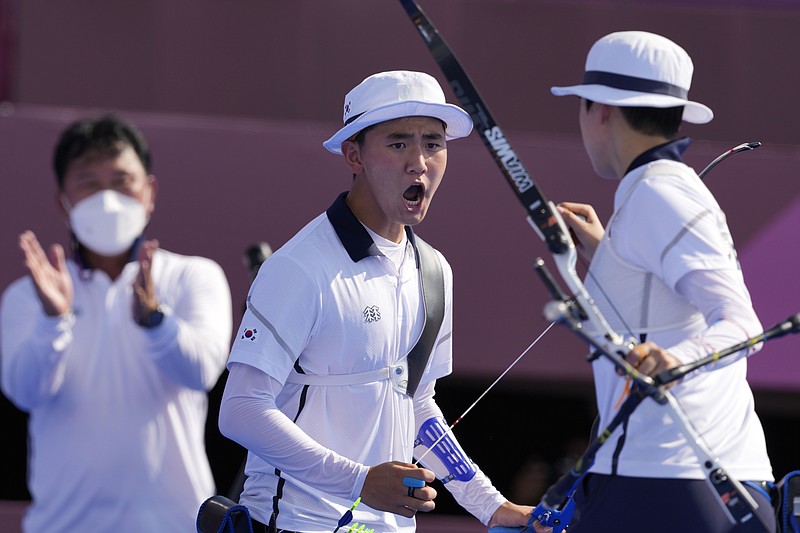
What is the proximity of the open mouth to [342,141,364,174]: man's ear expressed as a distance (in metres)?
0.16

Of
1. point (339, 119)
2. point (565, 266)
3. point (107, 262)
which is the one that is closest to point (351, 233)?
point (565, 266)

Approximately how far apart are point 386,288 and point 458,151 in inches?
128

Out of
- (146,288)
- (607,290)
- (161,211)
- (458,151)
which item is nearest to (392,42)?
(458,151)

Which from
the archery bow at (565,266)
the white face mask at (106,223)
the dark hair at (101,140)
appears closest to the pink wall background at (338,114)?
the dark hair at (101,140)

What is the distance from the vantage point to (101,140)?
534 centimetres

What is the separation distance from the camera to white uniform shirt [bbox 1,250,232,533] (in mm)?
4629

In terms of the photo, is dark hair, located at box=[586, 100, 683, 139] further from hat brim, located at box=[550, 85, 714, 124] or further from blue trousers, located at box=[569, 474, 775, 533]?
blue trousers, located at box=[569, 474, 775, 533]

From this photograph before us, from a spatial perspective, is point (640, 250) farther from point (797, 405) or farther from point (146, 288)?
point (797, 405)

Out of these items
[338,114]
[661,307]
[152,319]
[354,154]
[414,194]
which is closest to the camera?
[661,307]

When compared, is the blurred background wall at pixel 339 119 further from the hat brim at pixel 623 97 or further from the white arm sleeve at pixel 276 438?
the hat brim at pixel 623 97

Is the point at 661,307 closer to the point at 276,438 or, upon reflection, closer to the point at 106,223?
the point at 276,438

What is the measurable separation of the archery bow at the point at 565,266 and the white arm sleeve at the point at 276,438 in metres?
0.49

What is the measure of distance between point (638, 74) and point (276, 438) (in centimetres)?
121

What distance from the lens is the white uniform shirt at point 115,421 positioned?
4629mm
